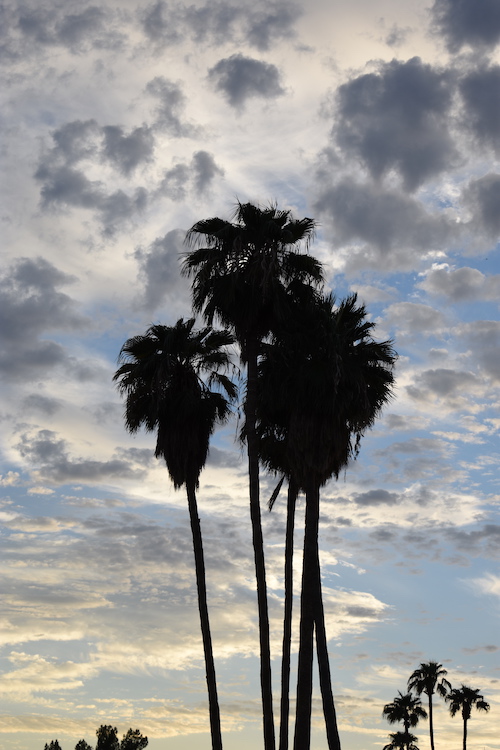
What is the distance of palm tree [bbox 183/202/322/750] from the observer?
3052 cm

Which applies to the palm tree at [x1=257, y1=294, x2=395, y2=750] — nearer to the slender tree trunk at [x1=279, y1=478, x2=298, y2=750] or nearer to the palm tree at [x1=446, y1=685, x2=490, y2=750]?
the slender tree trunk at [x1=279, y1=478, x2=298, y2=750]

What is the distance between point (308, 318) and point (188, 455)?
7469 millimetres

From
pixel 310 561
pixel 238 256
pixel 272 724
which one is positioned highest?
pixel 238 256

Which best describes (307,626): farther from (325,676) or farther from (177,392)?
(177,392)

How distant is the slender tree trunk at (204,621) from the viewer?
3180cm

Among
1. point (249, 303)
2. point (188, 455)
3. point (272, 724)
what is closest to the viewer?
point (272, 724)

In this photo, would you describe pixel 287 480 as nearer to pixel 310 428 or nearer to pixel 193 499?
pixel 193 499

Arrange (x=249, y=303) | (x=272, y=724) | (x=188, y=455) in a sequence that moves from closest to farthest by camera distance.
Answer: (x=272, y=724), (x=249, y=303), (x=188, y=455)

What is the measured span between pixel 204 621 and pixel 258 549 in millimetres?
5341

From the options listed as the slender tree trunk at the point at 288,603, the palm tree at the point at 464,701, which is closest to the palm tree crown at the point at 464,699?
the palm tree at the point at 464,701

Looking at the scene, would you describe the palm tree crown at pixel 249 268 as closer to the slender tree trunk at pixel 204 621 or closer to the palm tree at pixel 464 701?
the slender tree trunk at pixel 204 621

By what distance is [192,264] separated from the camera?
108ft

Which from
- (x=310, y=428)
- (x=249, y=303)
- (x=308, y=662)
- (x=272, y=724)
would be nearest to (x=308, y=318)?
(x=249, y=303)

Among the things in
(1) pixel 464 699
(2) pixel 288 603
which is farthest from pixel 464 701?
(2) pixel 288 603
